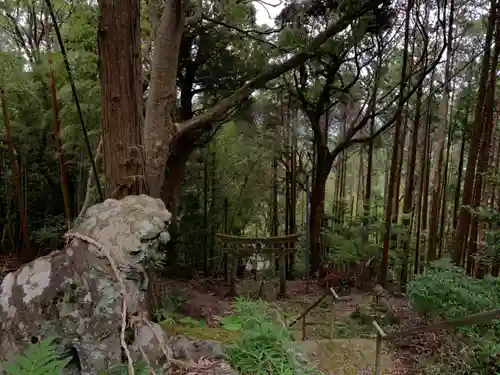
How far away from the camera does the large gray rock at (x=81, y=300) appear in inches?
54.2

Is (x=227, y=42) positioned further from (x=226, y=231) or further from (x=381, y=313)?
(x=381, y=313)

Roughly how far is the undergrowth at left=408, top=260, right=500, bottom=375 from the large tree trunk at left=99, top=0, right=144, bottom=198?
9.36 feet

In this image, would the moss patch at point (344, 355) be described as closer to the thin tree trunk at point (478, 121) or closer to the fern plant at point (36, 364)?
the thin tree trunk at point (478, 121)

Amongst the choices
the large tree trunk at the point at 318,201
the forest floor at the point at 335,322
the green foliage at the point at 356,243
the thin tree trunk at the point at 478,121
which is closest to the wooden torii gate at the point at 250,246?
the forest floor at the point at 335,322

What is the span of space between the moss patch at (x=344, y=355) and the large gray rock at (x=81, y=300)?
2.17m

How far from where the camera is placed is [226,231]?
8.72m

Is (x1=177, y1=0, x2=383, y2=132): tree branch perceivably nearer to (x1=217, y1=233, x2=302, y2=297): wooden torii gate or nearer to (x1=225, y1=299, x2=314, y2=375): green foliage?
(x1=217, y1=233, x2=302, y2=297): wooden torii gate

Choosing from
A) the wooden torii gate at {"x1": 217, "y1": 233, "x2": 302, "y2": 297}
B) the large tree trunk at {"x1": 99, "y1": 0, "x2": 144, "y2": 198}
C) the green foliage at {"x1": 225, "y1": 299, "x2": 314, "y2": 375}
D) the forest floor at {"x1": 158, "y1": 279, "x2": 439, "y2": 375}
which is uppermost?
the large tree trunk at {"x1": 99, "y1": 0, "x2": 144, "y2": 198}

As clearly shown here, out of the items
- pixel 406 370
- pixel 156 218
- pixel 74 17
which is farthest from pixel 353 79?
pixel 156 218

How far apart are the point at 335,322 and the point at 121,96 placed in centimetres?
442

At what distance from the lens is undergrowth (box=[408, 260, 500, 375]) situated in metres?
3.05

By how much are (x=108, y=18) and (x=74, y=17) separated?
7.23 ft

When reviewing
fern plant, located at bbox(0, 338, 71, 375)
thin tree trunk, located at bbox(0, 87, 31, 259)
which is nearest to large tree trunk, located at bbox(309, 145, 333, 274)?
thin tree trunk, located at bbox(0, 87, 31, 259)

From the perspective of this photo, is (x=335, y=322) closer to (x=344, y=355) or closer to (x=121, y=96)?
(x=344, y=355)
